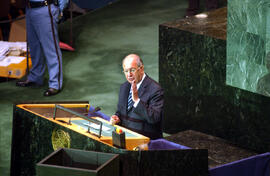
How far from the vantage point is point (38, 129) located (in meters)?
3.99

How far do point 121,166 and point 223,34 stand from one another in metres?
2.30

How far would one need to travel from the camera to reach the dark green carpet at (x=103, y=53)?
6.82 meters

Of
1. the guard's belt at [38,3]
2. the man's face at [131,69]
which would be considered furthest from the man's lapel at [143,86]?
the guard's belt at [38,3]

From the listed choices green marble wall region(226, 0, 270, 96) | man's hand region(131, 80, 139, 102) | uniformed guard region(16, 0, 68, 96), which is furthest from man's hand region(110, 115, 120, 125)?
uniformed guard region(16, 0, 68, 96)

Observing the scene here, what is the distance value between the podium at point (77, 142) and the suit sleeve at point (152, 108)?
14.0 inches

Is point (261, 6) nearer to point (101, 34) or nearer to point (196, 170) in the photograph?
point (196, 170)

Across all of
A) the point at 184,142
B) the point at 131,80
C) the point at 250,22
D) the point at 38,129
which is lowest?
the point at 184,142

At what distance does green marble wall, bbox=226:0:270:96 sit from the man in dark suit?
0.79 meters

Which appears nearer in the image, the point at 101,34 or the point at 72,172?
the point at 72,172

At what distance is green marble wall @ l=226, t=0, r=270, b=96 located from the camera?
13.9ft

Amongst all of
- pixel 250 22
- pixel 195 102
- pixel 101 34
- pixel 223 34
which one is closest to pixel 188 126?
pixel 195 102

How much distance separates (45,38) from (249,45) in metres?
3.05

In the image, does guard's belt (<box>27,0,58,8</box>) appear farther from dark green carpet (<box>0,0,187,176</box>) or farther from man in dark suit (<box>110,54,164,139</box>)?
man in dark suit (<box>110,54,164,139</box>)

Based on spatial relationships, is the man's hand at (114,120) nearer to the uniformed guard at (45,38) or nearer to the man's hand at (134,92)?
the man's hand at (134,92)
